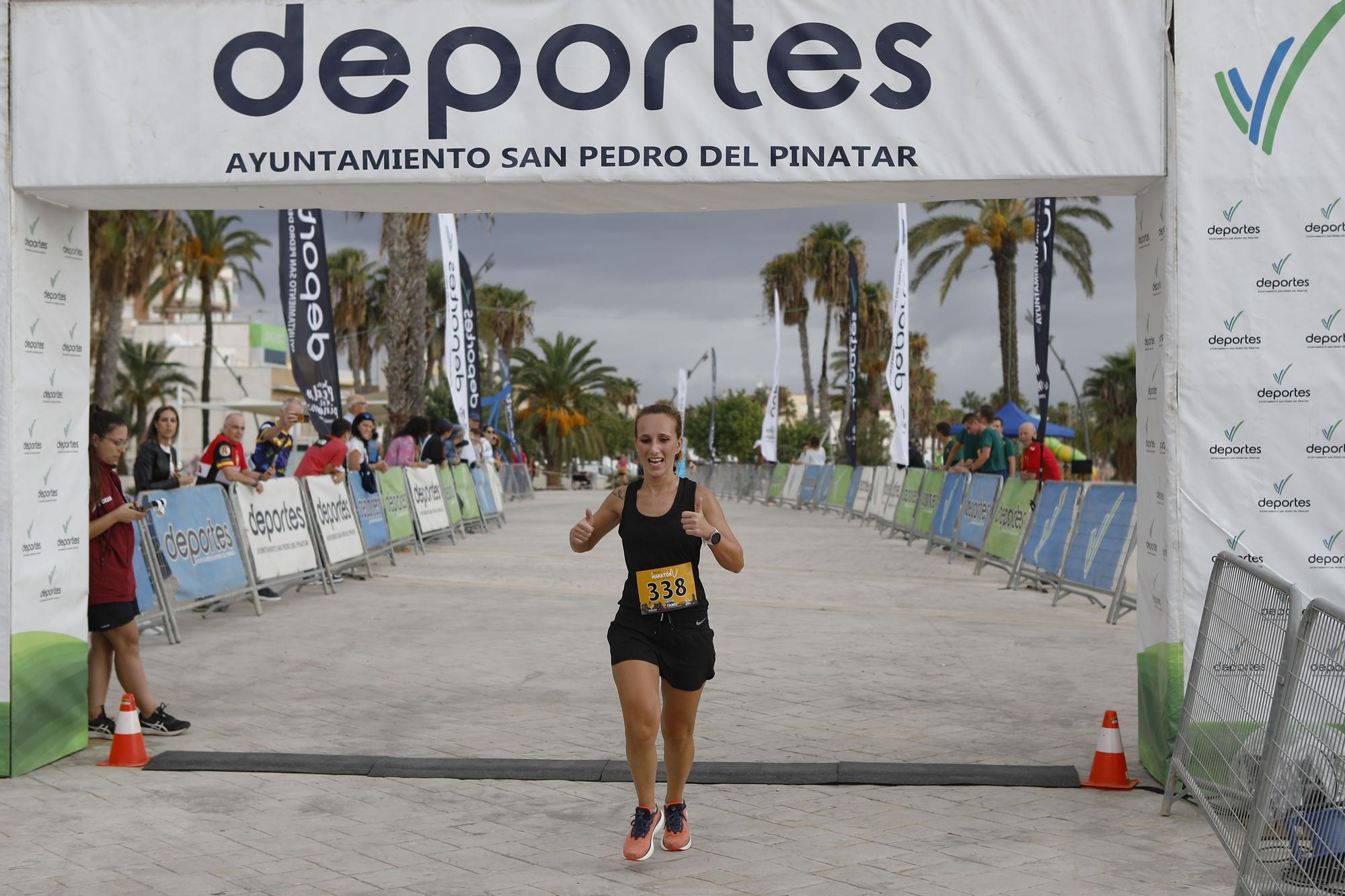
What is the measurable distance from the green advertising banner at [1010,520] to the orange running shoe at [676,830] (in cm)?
1005

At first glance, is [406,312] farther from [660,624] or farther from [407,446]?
[660,624]

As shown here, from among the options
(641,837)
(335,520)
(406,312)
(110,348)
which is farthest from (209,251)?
(641,837)

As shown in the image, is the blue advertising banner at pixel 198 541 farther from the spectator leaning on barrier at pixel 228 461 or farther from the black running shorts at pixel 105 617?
the black running shorts at pixel 105 617

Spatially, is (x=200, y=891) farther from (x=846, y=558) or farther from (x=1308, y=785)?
(x=846, y=558)

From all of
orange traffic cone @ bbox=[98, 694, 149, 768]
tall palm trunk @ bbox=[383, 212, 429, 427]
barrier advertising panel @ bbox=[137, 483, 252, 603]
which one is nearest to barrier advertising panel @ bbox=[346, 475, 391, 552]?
barrier advertising panel @ bbox=[137, 483, 252, 603]

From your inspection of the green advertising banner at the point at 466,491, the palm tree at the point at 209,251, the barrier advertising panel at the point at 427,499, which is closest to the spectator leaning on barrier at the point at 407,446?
the barrier advertising panel at the point at 427,499

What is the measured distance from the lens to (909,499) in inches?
852

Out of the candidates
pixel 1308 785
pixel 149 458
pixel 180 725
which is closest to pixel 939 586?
pixel 149 458

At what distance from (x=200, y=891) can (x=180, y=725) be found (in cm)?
274

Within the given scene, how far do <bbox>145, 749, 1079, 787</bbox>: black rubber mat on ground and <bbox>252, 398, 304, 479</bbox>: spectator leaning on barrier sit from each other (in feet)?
20.5

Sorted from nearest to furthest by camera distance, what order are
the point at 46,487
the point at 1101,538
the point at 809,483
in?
the point at 46,487 < the point at 1101,538 < the point at 809,483

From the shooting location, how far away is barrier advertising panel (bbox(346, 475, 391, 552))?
50.3 feet

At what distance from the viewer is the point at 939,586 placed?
14625 millimetres

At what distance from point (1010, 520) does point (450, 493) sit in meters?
10.1
